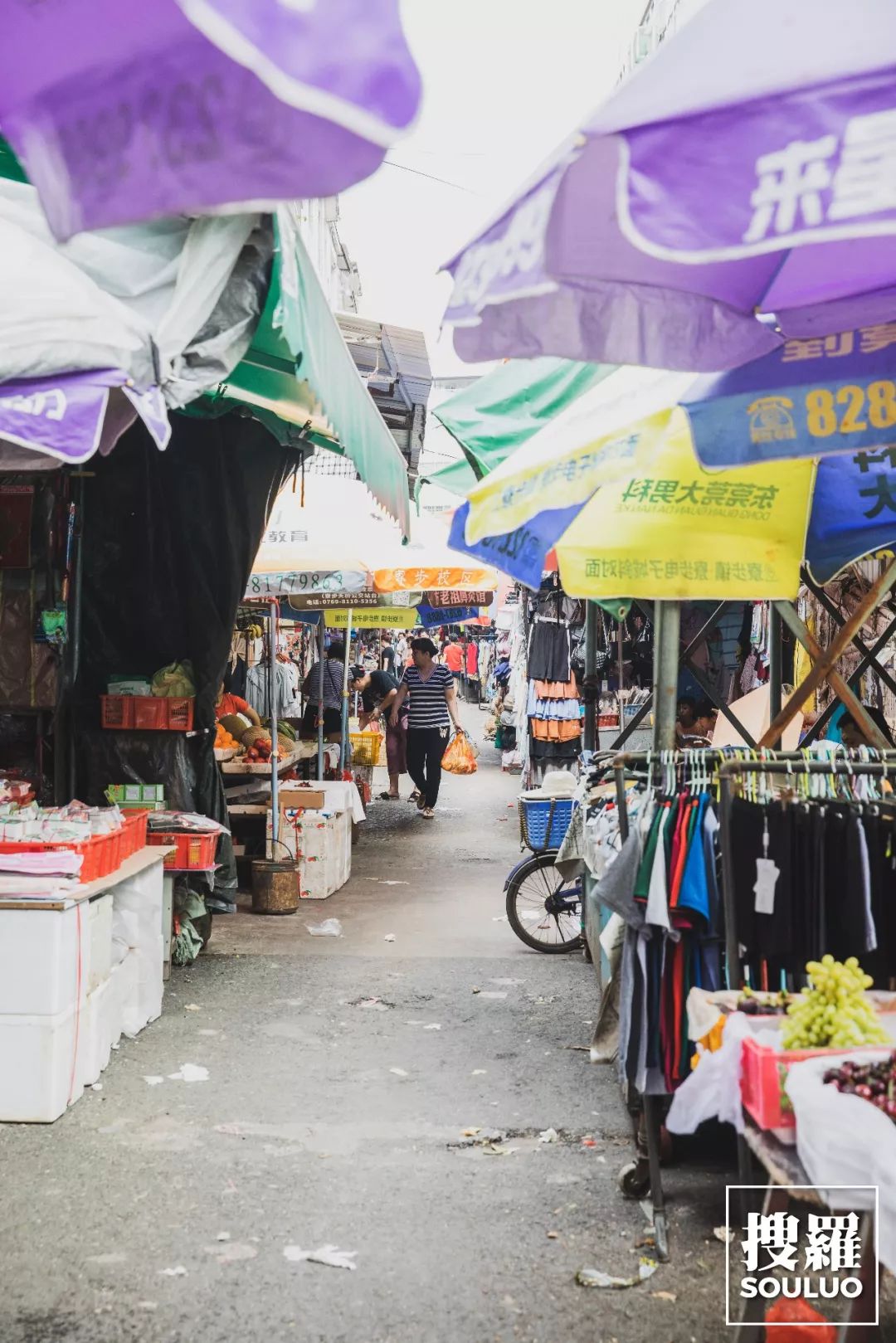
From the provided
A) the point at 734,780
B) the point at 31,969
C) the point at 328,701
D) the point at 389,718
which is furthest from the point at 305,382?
the point at 389,718

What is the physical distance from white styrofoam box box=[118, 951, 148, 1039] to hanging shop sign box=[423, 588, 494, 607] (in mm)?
8627

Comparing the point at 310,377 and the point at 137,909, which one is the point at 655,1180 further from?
the point at 137,909

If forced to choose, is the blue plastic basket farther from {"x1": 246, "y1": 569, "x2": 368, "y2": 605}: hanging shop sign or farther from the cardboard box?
{"x1": 246, "y1": 569, "x2": 368, "y2": 605}: hanging shop sign

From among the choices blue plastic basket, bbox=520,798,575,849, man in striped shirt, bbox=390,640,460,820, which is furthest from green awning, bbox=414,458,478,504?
man in striped shirt, bbox=390,640,460,820

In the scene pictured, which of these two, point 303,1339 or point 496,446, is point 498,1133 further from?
point 496,446

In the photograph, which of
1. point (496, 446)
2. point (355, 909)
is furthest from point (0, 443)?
point (355, 909)

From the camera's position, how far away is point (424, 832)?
600 inches

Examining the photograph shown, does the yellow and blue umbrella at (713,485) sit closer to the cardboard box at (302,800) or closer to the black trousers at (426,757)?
the cardboard box at (302,800)

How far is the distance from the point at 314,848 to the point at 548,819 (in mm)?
2624

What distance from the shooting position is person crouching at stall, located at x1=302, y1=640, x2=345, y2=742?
1557 cm

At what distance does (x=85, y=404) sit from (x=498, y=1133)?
3.71 metres

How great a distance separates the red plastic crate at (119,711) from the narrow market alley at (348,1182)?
189 centimetres

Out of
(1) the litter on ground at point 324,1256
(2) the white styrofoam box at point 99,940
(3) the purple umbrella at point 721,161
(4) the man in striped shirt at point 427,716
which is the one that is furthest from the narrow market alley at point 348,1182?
(4) the man in striped shirt at point 427,716

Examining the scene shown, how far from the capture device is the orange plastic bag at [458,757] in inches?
656
